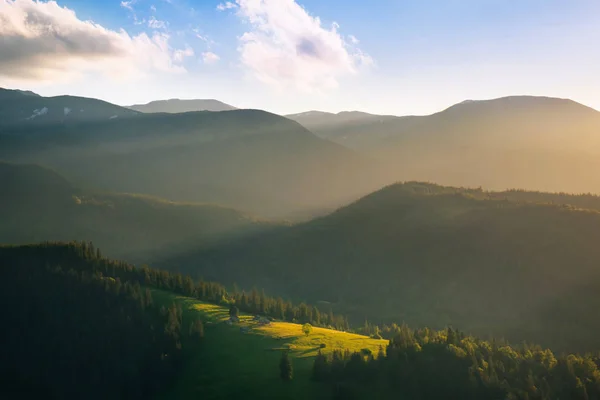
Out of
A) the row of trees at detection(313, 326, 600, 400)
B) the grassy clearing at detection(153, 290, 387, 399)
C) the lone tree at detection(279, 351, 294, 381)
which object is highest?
the row of trees at detection(313, 326, 600, 400)

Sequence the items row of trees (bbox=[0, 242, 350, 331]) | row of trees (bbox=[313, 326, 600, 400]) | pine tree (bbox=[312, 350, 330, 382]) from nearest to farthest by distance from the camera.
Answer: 1. row of trees (bbox=[313, 326, 600, 400])
2. pine tree (bbox=[312, 350, 330, 382])
3. row of trees (bbox=[0, 242, 350, 331])

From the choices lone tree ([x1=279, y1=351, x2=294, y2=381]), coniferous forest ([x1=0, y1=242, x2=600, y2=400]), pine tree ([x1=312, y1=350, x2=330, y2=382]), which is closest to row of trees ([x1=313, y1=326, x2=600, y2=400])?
pine tree ([x1=312, y1=350, x2=330, y2=382])

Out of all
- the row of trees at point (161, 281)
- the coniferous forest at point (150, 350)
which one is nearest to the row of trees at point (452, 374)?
the coniferous forest at point (150, 350)

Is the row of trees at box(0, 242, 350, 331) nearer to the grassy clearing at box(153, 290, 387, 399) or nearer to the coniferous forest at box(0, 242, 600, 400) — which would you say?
the coniferous forest at box(0, 242, 600, 400)

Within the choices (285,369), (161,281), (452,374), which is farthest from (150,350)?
(452,374)

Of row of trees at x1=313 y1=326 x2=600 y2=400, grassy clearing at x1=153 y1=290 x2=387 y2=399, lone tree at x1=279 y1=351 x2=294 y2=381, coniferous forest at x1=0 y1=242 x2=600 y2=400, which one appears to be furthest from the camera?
lone tree at x1=279 y1=351 x2=294 y2=381

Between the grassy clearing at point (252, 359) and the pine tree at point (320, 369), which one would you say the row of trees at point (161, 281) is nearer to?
the grassy clearing at point (252, 359)

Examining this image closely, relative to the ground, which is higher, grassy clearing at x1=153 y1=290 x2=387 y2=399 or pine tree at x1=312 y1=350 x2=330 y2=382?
pine tree at x1=312 y1=350 x2=330 y2=382
